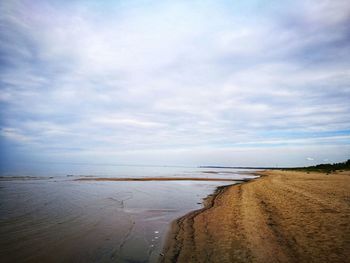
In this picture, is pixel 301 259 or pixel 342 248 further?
pixel 342 248

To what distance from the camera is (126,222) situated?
13.0m

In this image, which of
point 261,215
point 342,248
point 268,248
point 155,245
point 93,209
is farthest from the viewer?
point 93,209

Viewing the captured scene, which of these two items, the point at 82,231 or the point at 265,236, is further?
the point at 82,231

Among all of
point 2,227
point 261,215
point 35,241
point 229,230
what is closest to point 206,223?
point 229,230

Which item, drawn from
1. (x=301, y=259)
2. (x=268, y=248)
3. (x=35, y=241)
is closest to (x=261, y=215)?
(x=268, y=248)

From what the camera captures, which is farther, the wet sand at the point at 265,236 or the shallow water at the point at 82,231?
the shallow water at the point at 82,231

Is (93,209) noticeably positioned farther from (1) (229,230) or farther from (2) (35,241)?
(1) (229,230)

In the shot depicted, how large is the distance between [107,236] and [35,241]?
9.11 feet

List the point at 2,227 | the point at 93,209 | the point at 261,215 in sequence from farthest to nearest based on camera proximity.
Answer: the point at 93,209
the point at 261,215
the point at 2,227

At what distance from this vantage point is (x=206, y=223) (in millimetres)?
12211

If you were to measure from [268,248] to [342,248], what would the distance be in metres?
2.15

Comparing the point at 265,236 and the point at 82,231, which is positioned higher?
the point at 265,236

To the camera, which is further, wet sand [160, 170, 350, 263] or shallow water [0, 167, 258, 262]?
shallow water [0, 167, 258, 262]

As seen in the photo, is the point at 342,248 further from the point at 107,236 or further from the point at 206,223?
the point at 107,236
